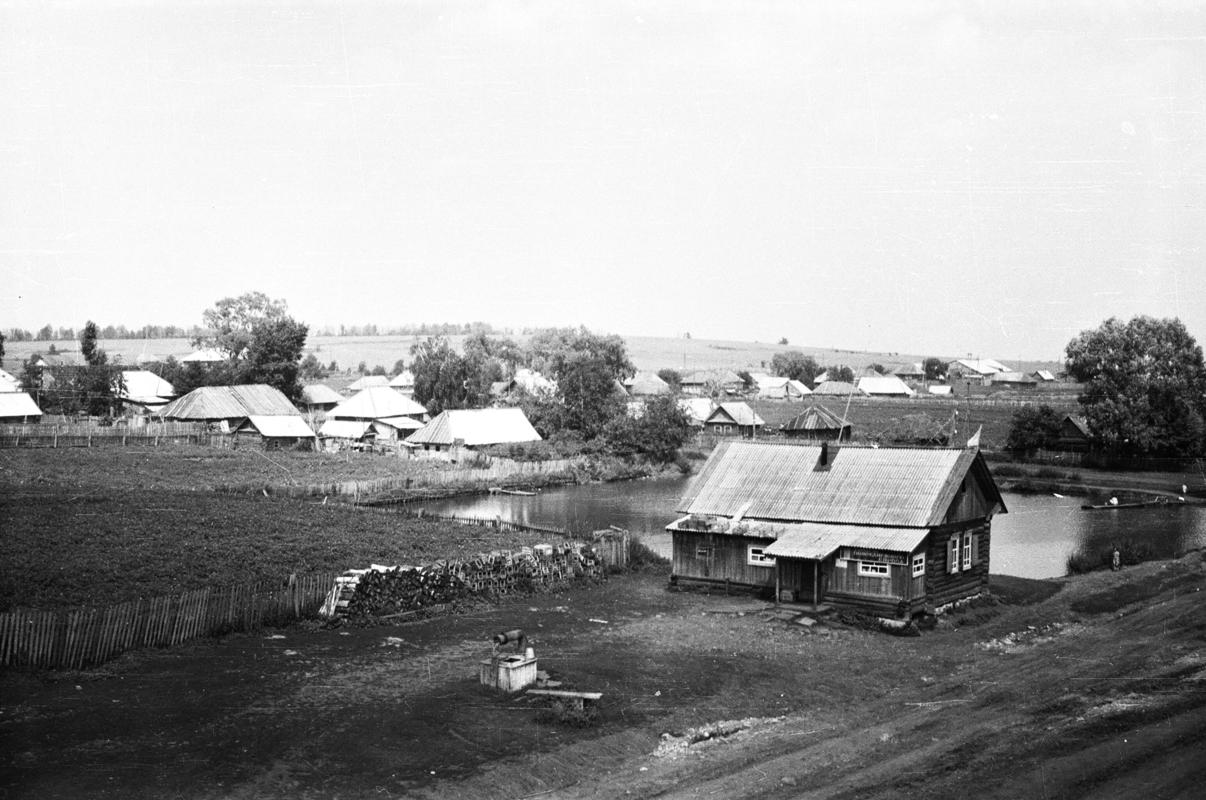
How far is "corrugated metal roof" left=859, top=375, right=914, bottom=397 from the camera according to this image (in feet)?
468

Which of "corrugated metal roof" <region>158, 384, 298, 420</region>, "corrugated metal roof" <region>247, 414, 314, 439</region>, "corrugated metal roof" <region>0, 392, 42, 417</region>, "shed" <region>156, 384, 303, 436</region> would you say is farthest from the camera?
"corrugated metal roof" <region>158, 384, 298, 420</region>

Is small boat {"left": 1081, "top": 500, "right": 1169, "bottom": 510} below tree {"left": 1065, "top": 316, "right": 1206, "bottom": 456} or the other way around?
below

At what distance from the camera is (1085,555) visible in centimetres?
4206

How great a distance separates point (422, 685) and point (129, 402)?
86.2m

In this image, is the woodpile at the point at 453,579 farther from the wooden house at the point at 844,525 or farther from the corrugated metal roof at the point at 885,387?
the corrugated metal roof at the point at 885,387

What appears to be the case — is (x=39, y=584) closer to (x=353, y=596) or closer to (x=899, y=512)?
(x=353, y=596)

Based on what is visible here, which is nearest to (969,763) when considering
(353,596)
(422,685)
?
(422,685)

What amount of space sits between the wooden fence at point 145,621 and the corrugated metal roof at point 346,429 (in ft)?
194

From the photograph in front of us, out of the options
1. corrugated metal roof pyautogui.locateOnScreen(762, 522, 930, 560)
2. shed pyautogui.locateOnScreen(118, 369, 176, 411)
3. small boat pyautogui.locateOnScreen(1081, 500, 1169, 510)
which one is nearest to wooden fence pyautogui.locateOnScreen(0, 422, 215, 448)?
shed pyautogui.locateOnScreen(118, 369, 176, 411)

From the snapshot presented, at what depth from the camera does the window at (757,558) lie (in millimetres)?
32906

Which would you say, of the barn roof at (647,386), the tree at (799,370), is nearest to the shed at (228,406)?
the barn roof at (647,386)

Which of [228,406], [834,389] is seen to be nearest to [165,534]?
[228,406]

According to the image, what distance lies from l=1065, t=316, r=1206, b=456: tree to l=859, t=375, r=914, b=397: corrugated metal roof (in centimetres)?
6509

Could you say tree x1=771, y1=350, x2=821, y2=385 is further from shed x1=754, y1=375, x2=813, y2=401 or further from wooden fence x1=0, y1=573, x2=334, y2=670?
wooden fence x1=0, y1=573, x2=334, y2=670
